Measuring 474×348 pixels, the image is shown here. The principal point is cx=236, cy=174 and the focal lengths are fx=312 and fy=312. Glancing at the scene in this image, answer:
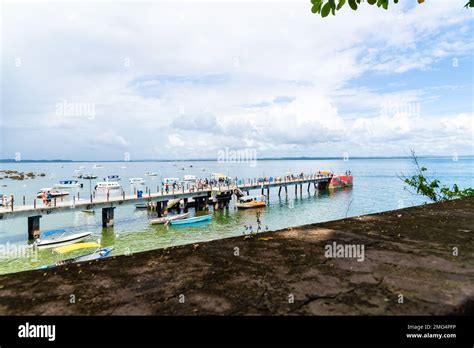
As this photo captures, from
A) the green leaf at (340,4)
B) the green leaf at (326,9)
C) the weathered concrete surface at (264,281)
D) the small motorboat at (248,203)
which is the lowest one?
the small motorboat at (248,203)

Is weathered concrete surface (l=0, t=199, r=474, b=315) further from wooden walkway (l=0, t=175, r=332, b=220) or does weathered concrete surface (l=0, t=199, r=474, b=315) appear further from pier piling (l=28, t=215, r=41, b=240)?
pier piling (l=28, t=215, r=41, b=240)

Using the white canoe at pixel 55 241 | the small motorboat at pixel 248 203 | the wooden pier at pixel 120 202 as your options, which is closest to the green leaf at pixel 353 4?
the white canoe at pixel 55 241

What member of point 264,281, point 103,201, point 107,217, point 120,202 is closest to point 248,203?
point 120,202

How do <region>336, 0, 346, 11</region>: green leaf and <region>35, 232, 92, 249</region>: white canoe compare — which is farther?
<region>35, 232, 92, 249</region>: white canoe

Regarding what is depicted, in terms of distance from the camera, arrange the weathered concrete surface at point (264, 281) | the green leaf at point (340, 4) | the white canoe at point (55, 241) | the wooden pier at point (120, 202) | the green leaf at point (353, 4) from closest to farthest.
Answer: the weathered concrete surface at point (264, 281)
the green leaf at point (353, 4)
the green leaf at point (340, 4)
the white canoe at point (55, 241)
the wooden pier at point (120, 202)

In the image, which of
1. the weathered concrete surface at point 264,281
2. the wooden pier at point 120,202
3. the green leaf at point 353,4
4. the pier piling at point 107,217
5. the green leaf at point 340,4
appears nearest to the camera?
the weathered concrete surface at point 264,281

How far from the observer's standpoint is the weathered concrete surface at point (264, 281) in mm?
1774

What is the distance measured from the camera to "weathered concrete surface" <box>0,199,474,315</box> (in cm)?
177

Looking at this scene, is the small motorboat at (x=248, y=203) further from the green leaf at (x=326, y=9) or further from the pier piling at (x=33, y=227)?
the green leaf at (x=326, y=9)

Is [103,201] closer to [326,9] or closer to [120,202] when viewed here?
[120,202]

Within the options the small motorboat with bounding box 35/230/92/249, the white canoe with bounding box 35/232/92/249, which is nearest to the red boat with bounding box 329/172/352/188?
the small motorboat with bounding box 35/230/92/249
